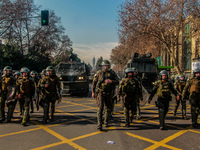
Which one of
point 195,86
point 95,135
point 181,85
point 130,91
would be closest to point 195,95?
point 195,86

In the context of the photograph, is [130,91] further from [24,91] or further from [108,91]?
[24,91]

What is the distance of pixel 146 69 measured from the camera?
13.5 m

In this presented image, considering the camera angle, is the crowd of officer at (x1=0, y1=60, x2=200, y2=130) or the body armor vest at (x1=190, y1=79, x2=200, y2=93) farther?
the body armor vest at (x1=190, y1=79, x2=200, y2=93)

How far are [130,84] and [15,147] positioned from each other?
338 cm

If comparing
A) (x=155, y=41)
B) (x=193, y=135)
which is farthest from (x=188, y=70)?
(x=193, y=135)

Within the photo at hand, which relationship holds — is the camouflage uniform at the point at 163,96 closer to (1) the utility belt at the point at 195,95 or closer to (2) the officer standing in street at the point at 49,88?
(1) the utility belt at the point at 195,95

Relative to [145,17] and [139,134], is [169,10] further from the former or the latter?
[139,134]

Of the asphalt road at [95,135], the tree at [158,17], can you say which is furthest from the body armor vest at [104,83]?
the tree at [158,17]

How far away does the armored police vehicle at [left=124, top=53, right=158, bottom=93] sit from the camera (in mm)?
13359

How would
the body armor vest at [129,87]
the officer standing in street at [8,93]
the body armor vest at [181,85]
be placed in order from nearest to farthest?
the body armor vest at [129,87] → the officer standing in street at [8,93] → the body armor vest at [181,85]

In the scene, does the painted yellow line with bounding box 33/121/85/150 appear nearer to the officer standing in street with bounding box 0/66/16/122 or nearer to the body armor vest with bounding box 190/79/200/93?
the officer standing in street with bounding box 0/66/16/122

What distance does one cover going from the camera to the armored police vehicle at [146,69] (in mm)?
13359

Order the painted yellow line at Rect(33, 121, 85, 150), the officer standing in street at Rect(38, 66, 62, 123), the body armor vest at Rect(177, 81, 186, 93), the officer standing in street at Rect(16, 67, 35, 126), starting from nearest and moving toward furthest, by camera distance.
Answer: the painted yellow line at Rect(33, 121, 85, 150) → the officer standing in street at Rect(16, 67, 35, 126) → the officer standing in street at Rect(38, 66, 62, 123) → the body armor vest at Rect(177, 81, 186, 93)

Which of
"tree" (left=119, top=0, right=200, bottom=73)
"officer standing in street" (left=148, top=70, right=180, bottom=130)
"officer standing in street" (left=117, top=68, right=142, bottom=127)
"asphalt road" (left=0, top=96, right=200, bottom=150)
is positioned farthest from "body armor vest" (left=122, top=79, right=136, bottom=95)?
"tree" (left=119, top=0, right=200, bottom=73)
